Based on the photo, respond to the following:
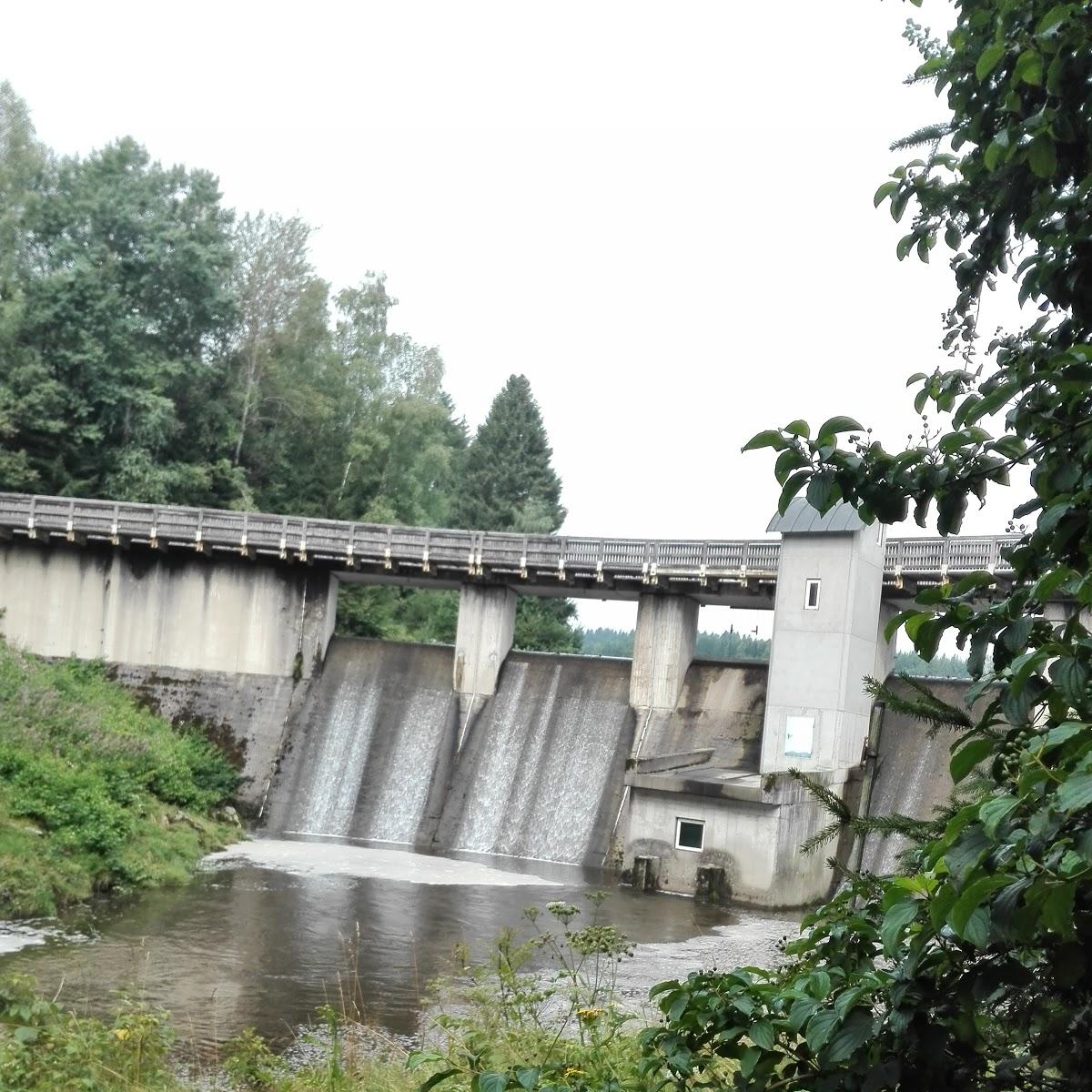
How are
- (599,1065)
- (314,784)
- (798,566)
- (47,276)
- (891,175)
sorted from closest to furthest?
(891,175) → (599,1065) → (798,566) → (314,784) → (47,276)

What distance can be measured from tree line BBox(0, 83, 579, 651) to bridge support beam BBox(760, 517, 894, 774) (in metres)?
20.9

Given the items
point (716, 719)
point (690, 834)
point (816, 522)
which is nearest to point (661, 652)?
point (716, 719)

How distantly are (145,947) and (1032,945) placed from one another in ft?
55.3

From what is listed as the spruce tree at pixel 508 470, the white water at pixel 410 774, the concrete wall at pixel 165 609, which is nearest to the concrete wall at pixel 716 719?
the white water at pixel 410 774

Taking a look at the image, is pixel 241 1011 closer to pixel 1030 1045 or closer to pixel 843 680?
pixel 1030 1045

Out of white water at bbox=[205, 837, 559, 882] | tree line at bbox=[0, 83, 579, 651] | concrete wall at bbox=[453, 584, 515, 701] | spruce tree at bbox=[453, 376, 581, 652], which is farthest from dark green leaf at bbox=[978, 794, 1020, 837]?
spruce tree at bbox=[453, 376, 581, 652]

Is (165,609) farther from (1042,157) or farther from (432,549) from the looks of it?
(1042,157)

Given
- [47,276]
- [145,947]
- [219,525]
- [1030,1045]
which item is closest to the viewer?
[1030,1045]

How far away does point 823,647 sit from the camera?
27.5m

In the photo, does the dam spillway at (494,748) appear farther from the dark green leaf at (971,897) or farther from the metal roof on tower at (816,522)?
the dark green leaf at (971,897)

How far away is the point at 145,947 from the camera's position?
17500mm

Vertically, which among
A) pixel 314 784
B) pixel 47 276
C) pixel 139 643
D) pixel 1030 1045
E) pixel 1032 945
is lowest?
pixel 314 784

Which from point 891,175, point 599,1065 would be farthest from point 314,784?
point 891,175

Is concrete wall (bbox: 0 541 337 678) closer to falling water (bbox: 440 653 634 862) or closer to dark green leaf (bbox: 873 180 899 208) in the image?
falling water (bbox: 440 653 634 862)
